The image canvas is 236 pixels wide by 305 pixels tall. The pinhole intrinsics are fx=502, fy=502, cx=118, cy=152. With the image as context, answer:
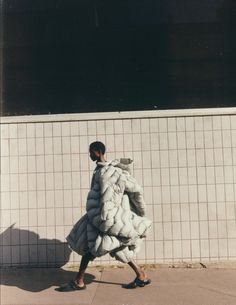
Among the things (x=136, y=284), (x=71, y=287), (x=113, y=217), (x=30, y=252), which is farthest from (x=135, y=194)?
(x=30, y=252)

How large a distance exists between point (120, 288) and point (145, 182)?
159 centimetres

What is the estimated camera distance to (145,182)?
6906 mm

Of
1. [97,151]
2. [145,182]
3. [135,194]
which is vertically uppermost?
[97,151]

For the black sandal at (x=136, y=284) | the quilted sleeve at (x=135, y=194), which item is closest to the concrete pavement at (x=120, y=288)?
the black sandal at (x=136, y=284)

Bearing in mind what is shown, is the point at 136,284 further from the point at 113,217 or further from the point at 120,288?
the point at 113,217

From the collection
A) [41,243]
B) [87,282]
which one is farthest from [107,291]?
[41,243]

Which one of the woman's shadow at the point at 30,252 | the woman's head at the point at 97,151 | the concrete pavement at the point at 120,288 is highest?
the woman's head at the point at 97,151

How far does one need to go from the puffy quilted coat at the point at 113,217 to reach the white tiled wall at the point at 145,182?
989 mm

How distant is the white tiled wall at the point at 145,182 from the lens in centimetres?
689

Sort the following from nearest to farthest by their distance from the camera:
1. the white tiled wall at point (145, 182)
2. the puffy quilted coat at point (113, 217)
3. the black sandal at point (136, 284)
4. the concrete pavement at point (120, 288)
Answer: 1. the concrete pavement at point (120, 288)
2. the puffy quilted coat at point (113, 217)
3. the black sandal at point (136, 284)
4. the white tiled wall at point (145, 182)

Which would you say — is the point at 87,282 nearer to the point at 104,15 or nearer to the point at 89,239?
the point at 89,239

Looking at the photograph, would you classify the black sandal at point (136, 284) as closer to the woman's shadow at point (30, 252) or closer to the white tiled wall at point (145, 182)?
the white tiled wall at point (145, 182)

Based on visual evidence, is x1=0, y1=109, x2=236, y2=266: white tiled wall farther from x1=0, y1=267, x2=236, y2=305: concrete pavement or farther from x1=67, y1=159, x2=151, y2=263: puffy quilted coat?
x1=67, y1=159, x2=151, y2=263: puffy quilted coat

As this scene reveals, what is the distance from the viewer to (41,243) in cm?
694
